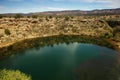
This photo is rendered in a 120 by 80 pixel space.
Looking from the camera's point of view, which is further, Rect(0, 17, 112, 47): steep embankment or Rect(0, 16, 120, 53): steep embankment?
Rect(0, 17, 112, 47): steep embankment

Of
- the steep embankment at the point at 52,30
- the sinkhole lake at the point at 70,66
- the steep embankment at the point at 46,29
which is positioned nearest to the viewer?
the sinkhole lake at the point at 70,66

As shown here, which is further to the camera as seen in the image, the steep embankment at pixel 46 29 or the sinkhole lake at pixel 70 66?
the steep embankment at pixel 46 29

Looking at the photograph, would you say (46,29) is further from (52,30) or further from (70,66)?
(70,66)

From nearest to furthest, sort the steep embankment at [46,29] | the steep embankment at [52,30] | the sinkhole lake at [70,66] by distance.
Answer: the sinkhole lake at [70,66]
the steep embankment at [52,30]
the steep embankment at [46,29]

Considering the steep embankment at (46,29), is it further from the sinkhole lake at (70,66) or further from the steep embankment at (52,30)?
the sinkhole lake at (70,66)

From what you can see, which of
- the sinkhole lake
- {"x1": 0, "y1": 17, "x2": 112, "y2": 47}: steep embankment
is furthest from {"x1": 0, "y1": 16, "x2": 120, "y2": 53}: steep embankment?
the sinkhole lake

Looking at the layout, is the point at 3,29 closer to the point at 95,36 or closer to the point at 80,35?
the point at 80,35

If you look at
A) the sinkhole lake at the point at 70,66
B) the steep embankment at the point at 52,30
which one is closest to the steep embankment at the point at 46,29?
the steep embankment at the point at 52,30

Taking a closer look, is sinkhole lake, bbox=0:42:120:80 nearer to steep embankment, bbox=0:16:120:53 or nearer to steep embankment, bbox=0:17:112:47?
steep embankment, bbox=0:16:120:53

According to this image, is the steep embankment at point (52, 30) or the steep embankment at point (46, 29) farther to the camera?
the steep embankment at point (46, 29)

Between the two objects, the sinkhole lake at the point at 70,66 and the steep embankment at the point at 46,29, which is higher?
the steep embankment at the point at 46,29

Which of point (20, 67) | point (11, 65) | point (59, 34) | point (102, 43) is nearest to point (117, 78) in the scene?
point (20, 67)
